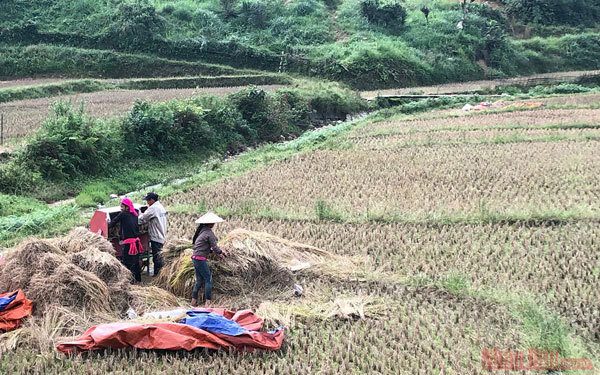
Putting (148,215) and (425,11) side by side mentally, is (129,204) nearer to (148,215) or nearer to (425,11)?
(148,215)

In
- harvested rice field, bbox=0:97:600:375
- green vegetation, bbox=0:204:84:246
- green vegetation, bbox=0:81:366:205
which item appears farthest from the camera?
green vegetation, bbox=0:81:366:205

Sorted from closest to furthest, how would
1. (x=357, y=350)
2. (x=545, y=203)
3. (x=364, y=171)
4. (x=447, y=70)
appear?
(x=357, y=350), (x=545, y=203), (x=364, y=171), (x=447, y=70)

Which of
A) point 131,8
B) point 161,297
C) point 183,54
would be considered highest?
point 131,8

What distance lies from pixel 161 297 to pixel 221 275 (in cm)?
81

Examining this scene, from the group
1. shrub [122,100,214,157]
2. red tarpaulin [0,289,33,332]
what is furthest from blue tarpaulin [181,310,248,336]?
shrub [122,100,214,157]

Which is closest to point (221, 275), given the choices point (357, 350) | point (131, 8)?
point (357, 350)

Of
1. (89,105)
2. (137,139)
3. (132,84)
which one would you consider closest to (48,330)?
(137,139)

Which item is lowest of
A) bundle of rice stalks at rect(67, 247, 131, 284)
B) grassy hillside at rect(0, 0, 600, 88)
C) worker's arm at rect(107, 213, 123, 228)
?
bundle of rice stalks at rect(67, 247, 131, 284)

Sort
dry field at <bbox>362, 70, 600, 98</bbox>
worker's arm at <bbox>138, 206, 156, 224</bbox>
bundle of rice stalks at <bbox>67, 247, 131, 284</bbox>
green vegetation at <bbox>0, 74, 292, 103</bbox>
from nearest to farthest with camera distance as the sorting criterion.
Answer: bundle of rice stalks at <bbox>67, 247, 131, 284</bbox>
worker's arm at <bbox>138, 206, 156, 224</bbox>
green vegetation at <bbox>0, 74, 292, 103</bbox>
dry field at <bbox>362, 70, 600, 98</bbox>

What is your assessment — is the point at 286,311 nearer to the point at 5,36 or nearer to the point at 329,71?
the point at 329,71

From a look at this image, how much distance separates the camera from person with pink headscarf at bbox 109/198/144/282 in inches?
326

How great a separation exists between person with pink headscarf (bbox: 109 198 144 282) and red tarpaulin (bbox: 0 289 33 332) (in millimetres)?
1545

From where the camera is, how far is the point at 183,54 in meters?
35.9

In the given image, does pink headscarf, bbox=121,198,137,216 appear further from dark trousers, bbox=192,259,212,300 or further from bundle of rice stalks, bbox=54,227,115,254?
dark trousers, bbox=192,259,212,300
